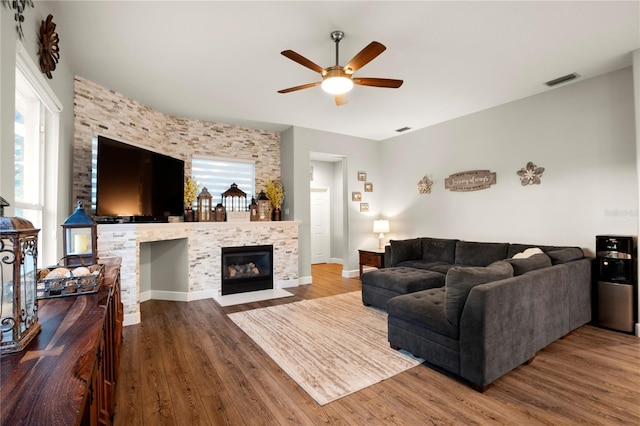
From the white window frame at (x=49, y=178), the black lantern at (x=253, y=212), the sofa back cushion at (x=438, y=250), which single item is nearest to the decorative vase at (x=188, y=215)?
the black lantern at (x=253, y=212)

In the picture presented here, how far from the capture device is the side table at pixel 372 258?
5.85 m

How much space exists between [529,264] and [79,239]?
383 cm

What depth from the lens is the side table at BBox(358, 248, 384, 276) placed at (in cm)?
585

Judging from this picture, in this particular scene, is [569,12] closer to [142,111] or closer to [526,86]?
[526,86]

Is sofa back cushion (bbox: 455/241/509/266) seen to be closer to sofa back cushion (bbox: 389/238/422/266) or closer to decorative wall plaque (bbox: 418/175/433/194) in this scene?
sofa back cushion (bbox: 389/238/422/266)

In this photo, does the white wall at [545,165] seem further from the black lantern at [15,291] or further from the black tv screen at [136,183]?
the black lantern at [15,291]

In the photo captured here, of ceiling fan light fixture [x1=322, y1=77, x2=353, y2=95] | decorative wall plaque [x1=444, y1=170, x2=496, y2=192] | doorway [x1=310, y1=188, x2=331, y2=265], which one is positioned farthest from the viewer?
doorway [x1=310, y1=188, x2=331, y2=265]

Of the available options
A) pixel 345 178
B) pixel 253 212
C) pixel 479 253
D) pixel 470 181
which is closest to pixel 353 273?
pixel 345 178

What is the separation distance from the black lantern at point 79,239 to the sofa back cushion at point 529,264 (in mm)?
3467

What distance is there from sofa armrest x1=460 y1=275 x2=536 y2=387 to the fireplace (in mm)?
3724

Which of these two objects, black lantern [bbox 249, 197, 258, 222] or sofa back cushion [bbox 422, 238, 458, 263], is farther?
black lantern [bbox 249, 197, 258, 222]

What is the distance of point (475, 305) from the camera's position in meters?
2.23

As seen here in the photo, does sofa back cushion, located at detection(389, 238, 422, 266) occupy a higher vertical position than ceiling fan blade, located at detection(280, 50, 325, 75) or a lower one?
lower

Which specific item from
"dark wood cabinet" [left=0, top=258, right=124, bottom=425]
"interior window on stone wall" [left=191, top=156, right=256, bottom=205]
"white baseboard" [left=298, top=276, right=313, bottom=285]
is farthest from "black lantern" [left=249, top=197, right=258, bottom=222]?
"dark wood cabinet" [left=0, top=258, right=124, bottom=425]
